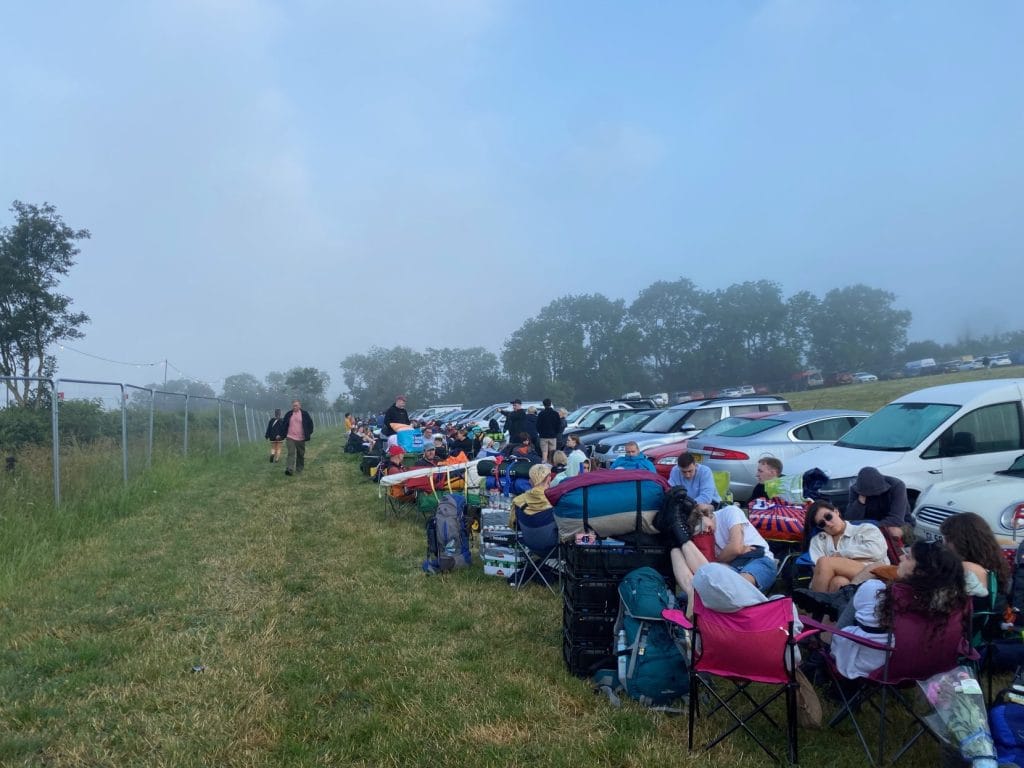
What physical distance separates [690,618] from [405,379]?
8173 cm

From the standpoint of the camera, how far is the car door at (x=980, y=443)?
7562mm

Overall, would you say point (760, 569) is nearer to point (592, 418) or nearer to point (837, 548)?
point (837, 548)

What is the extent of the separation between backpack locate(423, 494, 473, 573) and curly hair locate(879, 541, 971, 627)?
441cm

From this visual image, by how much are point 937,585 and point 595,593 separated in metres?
1.95

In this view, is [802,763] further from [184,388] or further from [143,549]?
[184,388]

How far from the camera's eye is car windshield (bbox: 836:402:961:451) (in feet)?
25.6

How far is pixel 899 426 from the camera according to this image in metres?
8.22

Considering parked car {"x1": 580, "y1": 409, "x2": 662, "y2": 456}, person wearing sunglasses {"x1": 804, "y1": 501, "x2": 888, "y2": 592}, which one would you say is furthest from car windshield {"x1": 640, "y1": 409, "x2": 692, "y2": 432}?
person wearing sunglasses {"x1": 804, "y1": 501, "x2": 888, "y2": 592}

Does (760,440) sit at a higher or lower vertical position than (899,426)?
lower

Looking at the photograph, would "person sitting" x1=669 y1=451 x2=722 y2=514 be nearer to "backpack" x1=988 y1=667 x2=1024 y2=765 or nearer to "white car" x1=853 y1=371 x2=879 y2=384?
"backpack" x1=988 y1=667 x2=1024 y2=765

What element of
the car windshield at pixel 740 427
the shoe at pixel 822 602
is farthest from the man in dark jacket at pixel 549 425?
the shoe at pixel 822 602

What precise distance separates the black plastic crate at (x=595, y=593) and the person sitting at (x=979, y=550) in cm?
193

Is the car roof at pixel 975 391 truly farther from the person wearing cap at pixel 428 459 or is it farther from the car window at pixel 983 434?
the person wearing cap at pixel 428 459

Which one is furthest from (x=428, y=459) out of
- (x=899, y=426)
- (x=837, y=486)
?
(x=899, y=426)
